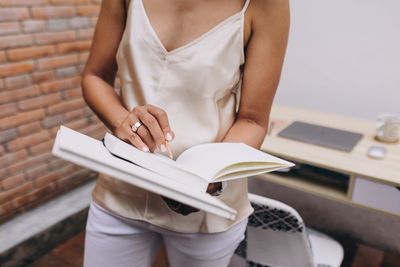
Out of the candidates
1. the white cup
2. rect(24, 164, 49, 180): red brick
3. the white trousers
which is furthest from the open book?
rect(24, 164, 49, 180): red brick

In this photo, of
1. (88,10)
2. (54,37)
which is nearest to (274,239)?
(54,37)

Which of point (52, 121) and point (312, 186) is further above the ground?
point (52, 121)

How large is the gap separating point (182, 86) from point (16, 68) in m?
1.44

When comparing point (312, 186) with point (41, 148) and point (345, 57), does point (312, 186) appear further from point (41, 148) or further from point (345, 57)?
point (41, 148)

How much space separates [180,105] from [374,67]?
164cm

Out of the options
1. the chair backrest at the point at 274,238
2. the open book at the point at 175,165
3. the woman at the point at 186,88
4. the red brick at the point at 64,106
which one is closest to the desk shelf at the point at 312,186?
the chair backrest at the point at 274,238

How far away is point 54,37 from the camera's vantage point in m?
1.96

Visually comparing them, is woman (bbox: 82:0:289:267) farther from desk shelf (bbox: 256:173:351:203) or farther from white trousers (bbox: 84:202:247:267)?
desk shelf (bbox: 256:173:351:203)

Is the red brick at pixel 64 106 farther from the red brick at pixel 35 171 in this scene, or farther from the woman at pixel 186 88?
the woman at pixel 186 88

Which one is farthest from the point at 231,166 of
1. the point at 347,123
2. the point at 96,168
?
the point at 347,123

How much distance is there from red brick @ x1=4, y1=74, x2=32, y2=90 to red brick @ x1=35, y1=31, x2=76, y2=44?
21 centimetres

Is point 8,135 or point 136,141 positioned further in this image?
point 8,135

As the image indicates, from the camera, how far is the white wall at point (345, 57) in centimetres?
191

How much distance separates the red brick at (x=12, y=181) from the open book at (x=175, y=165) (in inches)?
62.7
